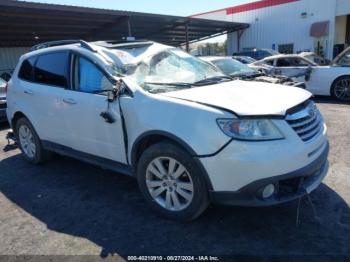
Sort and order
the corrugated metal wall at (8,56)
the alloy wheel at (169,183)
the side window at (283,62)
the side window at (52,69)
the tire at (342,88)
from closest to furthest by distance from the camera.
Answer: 1. the alloy wheel at (169,183)
2. the side window at (52,69)
3. the tire at (342,88)
4. the side window at (283,62)
5. the corrugated metal wall at (8,56)

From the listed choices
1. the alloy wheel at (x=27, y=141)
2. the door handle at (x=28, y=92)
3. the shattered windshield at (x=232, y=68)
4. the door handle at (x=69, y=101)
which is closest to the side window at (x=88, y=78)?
the door handle at (x=69, y=101)

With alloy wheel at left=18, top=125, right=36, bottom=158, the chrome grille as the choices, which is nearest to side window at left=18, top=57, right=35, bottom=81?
alloy wheel at left=18, top=125, right=36, bottom=158

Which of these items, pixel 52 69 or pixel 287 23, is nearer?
pixel 52 69

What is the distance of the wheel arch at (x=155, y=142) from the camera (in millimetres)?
2967

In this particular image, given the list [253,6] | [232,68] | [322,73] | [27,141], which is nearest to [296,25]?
[253,6]

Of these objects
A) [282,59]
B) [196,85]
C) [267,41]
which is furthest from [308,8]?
[196,85]

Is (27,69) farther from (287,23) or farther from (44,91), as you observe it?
(287,23)

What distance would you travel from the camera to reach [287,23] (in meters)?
27.0

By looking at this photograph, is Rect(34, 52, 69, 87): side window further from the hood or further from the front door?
the hood

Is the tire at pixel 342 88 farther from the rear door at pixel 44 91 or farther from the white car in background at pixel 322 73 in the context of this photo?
the rear door at pixel 44 91

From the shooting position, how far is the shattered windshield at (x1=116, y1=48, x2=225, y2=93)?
3.61 metres

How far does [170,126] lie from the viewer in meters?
3.08

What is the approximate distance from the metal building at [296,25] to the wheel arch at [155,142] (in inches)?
987

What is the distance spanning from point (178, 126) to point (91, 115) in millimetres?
1288
